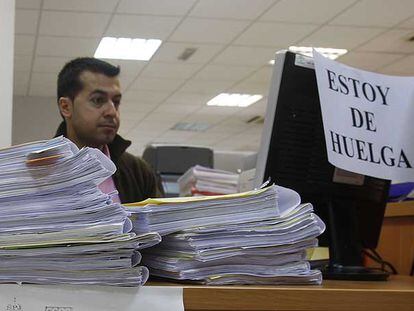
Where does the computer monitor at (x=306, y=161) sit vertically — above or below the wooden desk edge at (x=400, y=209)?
above

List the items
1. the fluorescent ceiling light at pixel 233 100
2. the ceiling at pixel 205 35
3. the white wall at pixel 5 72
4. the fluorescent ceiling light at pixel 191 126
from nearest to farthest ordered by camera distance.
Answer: the white wall at pixel 5 72 → the ceiling at pixel 205 35 → the fluorescent ceiling light at pixel 233 100 → the fluorescent ceiling light at pixel 191 126

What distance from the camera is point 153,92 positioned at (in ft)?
23.0

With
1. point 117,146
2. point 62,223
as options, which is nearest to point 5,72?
point 117,146

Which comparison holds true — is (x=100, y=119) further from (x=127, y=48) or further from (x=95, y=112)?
(x=127, y=48)

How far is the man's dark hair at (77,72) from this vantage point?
228 cm

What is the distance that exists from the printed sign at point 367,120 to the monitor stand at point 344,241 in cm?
17

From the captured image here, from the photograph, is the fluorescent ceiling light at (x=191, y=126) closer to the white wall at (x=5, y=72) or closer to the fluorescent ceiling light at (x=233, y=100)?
the fluorescent ceiling light at (x=233, y=100)

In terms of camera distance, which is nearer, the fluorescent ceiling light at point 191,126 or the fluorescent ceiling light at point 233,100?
the fluorescent ceiling light at point 233,100

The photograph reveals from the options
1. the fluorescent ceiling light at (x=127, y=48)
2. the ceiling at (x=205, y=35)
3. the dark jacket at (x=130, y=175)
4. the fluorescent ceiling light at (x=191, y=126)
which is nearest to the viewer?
the dark jacket at (x=130, y=175)

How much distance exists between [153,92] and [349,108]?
619 cm

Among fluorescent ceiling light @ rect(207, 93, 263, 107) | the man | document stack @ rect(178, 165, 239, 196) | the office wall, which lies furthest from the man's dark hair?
fluorescent ceiling light @ rect(207, 93, 263, 107)

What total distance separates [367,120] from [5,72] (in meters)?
1.94

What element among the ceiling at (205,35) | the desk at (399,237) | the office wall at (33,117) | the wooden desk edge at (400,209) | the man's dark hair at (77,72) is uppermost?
the ceiling at (205,35)

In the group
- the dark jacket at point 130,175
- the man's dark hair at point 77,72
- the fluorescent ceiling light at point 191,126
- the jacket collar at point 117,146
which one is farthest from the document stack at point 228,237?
the fluorescent ceiling light at point 191,126
